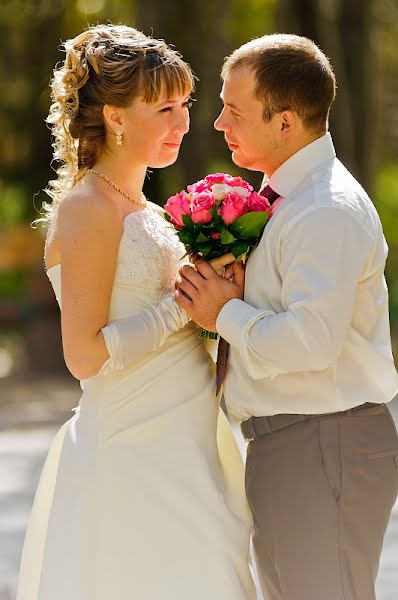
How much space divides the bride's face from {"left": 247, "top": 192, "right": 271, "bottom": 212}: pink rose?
0.47m

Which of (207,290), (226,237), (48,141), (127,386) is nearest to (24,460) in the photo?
(127,386)

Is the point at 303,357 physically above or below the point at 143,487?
above

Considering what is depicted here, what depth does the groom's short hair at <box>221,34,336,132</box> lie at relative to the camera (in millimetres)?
3371

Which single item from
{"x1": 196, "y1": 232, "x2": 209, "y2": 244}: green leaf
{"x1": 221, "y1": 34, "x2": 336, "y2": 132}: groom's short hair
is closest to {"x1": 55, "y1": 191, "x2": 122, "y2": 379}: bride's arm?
{"x1": 196, "y1": 232, "x2": 209, "y2": 244}: green leaf

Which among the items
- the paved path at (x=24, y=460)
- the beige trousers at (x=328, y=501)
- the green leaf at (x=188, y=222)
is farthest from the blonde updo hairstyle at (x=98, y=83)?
the paved path at (x=24, y=460)

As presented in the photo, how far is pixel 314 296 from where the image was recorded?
317 cm

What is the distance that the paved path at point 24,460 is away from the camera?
19.6 feet

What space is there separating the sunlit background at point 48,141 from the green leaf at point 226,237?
67.2 inches

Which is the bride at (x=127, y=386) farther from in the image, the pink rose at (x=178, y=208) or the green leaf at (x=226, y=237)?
the green leaf at (x=226, y=237)

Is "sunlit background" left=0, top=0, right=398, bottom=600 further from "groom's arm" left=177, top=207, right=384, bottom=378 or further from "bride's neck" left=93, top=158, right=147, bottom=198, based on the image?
"groom's arm" left=177, top=207, right=384, bottom=378

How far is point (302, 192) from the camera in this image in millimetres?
3383

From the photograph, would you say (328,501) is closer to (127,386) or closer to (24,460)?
(127,386)

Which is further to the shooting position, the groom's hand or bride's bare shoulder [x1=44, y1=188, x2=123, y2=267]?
bride's bare shoulder [x1=44, y1=188, x2=123, y2=267]

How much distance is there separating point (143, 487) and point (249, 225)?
89 cm
